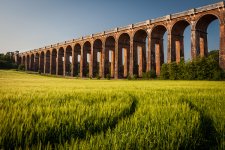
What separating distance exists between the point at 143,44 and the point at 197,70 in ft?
61.1

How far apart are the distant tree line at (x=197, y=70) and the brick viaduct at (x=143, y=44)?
A: 1.92m

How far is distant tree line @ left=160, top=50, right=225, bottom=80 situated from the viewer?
1136 inches

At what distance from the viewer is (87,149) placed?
1.23 m

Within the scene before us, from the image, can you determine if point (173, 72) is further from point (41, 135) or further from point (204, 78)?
point (41, 135)

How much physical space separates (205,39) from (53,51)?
50087 millimetres

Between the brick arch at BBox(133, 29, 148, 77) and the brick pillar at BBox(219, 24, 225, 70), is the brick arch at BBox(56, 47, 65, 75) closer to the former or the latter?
the brick arch at BBox(133, 29, 148, 77)

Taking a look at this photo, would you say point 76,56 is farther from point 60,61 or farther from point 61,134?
point 61,134

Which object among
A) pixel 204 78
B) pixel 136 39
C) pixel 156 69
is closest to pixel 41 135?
pixel 204 78

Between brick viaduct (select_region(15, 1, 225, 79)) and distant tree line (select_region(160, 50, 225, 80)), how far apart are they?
1.92 m

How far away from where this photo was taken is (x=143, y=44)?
47.1 metres

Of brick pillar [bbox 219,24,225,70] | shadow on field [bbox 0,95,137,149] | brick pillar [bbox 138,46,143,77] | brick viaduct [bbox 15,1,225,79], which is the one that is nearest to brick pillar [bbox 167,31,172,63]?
brick viaduct [bbox 15,1,225,79]

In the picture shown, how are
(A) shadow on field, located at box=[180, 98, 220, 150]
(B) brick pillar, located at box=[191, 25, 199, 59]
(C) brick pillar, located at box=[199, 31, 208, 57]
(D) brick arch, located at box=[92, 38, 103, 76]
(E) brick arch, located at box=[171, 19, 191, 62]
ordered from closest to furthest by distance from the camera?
(A) shadow on field, located at box=[180, 98, 220, 150]
(B) brick pillar, located at box=[191, 25, 199, 59]
(C) brick pillar, located at box=[199, 31, 208, 57]
(E) brick arch, located at box=[171, 19, 191, 62]
(D) brick arch, located at box=[92, 38, 103, 76]

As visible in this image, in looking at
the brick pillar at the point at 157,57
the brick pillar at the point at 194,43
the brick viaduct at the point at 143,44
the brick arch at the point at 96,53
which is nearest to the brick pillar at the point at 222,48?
the brick viaduct at the point at 143,44

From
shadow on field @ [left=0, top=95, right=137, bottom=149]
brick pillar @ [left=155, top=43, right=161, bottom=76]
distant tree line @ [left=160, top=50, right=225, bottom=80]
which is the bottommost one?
shadow on field @ [left=0, top=95, right=137, bottom=149]
